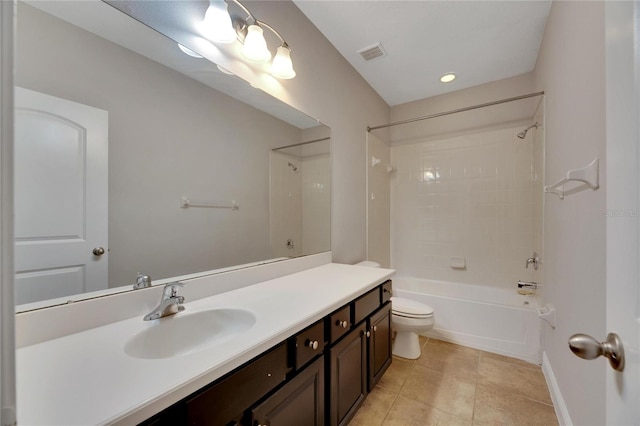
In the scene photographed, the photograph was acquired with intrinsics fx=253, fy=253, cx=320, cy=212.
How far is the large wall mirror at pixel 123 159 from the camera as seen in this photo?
78cm

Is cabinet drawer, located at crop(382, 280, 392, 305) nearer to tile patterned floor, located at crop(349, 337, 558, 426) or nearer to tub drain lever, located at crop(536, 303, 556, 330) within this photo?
tile patterned floor, located at crop(349, 337, 558, 426)

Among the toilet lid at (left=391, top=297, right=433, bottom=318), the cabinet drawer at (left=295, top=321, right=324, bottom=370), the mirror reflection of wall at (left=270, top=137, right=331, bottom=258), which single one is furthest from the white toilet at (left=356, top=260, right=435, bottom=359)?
the cabinet drawer at (left=295, top=321, right=324, bottom=370)

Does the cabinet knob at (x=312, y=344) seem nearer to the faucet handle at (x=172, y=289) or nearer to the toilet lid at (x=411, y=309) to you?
the faucet handle at (x=172, y=289)

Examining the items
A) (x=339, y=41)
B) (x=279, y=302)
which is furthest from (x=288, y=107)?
(x=279, y=302)

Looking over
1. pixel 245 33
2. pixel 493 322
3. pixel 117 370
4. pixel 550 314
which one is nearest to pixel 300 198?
pixel 245 33

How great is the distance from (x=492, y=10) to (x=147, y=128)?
2.31m

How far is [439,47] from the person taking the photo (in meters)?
2.16

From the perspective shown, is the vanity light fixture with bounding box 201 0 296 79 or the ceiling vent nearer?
the vanity light fixture with bounding box 201 0 296 79

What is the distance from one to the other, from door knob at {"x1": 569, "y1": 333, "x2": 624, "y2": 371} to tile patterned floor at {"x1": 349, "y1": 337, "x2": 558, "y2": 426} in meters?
1.32

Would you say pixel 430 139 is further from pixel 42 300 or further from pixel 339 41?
pixel 42 300

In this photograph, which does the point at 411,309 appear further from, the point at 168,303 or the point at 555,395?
the point at 168,303

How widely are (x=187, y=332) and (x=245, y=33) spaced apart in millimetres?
1476

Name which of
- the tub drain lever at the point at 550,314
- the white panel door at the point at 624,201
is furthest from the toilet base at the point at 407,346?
the white panel door at the point at 624,201

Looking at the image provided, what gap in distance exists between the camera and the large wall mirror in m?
0.78
